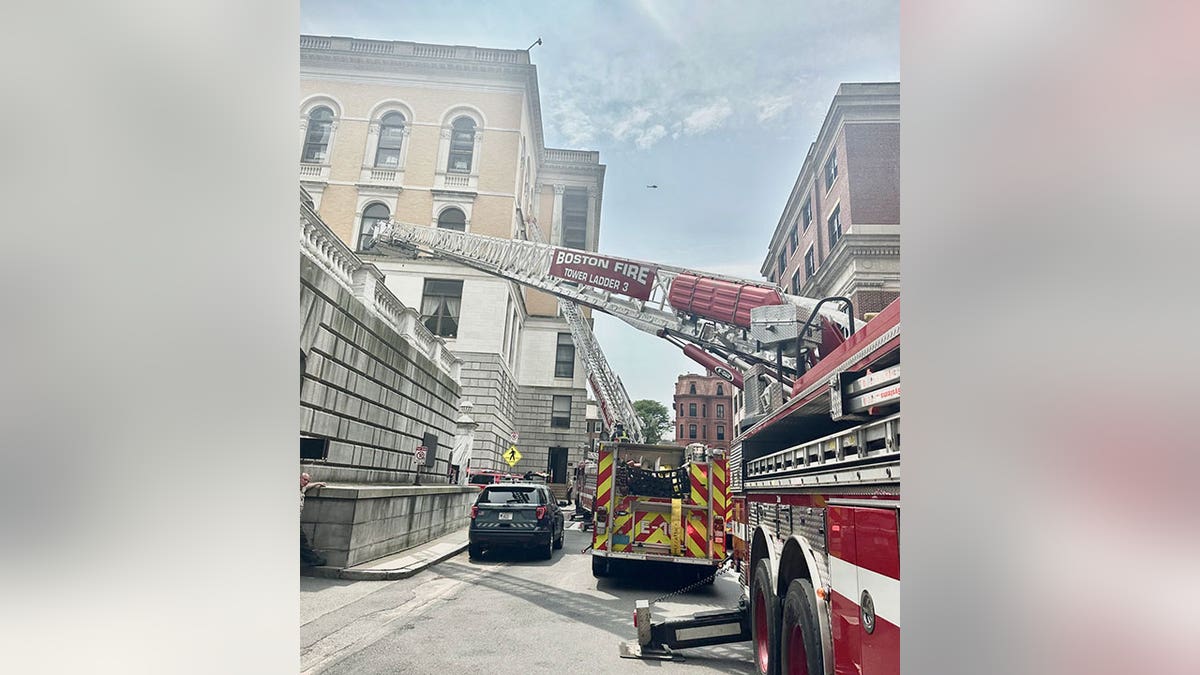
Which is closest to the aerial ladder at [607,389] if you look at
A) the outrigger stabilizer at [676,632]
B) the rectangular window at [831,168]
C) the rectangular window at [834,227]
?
the rectangular window at [834,227]

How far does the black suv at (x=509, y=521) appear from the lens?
12.9 metres

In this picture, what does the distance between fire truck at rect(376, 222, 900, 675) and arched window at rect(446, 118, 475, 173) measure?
24.5 m

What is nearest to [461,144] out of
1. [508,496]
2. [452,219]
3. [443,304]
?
[452,219]

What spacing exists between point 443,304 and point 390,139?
31.4ft

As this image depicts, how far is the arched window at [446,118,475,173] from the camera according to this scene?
3281 centimetres

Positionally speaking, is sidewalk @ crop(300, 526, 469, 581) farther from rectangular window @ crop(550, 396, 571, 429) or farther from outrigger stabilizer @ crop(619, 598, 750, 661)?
rectangular window @ crop(550, 396, 571, 429)

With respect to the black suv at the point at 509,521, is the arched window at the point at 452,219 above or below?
above

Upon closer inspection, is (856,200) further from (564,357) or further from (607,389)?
(564,357)

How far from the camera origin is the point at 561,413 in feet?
132

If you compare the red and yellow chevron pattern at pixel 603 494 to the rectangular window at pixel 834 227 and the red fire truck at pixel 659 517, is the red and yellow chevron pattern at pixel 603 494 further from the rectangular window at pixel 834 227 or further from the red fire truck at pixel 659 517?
the rectangular window at pixel 834 227

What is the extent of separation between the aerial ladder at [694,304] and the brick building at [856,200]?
356 inches
